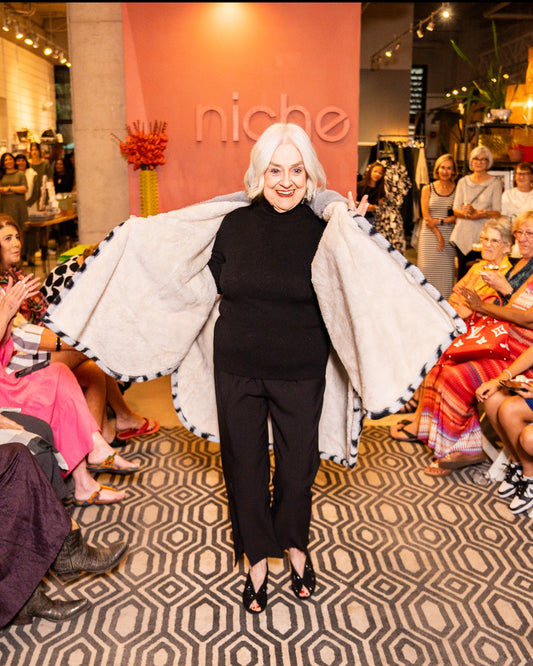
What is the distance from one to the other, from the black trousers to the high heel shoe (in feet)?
0.38

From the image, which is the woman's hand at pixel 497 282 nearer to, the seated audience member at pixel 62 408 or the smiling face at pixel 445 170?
the seated audience member at pixel 62 408

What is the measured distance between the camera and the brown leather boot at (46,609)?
2.18 meters

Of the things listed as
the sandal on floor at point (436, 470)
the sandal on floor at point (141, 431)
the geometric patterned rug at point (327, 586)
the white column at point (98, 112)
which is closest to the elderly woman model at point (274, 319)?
the geometric patterned rug at point (327, 586)

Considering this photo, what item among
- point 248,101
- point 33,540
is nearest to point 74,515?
point 33,540

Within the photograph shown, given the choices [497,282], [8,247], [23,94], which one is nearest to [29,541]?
[8,247]

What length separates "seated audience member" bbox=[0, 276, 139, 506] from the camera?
8.96 ft

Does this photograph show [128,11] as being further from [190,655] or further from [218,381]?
[190,655]

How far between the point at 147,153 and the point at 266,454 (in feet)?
10.8

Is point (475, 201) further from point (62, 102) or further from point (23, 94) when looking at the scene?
point (62, 102)

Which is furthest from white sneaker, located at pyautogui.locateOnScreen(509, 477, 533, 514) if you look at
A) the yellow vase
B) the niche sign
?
the yellow vase

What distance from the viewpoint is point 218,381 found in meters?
2.20

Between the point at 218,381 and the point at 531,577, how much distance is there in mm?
1454

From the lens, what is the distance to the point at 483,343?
10.6 ft

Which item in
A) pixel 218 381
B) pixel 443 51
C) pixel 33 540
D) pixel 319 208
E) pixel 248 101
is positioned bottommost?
pixel 33 540
